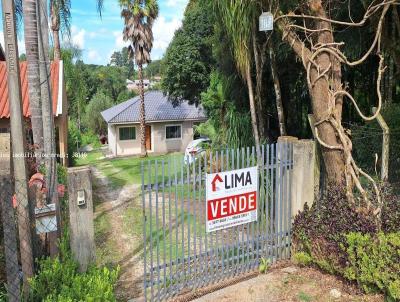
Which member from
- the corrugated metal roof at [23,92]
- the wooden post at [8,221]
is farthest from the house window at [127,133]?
the wooden post at [8,221]

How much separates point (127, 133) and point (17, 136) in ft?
77.6

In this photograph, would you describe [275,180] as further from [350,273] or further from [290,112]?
[290,112]

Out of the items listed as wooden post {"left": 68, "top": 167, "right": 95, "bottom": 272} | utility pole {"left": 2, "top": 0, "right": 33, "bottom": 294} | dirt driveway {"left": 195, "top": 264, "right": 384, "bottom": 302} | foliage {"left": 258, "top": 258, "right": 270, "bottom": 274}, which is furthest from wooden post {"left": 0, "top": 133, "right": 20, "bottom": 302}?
foliage {"left": 258, "top": 258, "right": 270, "bottom": 274}

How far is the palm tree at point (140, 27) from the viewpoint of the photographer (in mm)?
22625

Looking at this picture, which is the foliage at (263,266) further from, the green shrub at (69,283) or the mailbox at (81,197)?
the mailbox at (81,197)

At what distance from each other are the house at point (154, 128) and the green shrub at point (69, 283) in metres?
22.9

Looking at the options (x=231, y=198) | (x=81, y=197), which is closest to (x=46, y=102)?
(x=81, y=197)

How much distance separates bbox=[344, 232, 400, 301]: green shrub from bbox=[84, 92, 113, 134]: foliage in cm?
3588

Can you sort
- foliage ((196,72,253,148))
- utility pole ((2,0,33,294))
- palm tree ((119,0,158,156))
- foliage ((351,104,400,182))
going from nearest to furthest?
utility pole ((2,0,33,294)) → foliage ((351,104,400,182)) → foliage ((196,72,253,148)) → palm tree ((119,0,158,156))

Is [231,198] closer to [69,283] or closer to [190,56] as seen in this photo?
[69,283]

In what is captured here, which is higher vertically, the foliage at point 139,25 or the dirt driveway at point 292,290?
the foliage at point 139,25

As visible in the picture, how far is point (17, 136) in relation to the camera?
4.00 metres

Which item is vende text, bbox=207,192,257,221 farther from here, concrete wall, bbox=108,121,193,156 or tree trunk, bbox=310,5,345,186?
concrete wall, bbox=108,121,193,156

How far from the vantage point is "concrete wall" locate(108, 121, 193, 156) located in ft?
89.1
